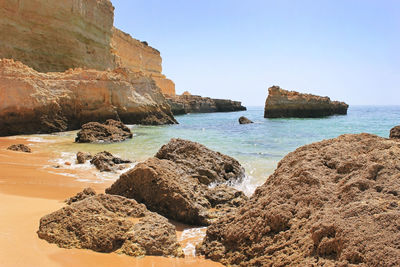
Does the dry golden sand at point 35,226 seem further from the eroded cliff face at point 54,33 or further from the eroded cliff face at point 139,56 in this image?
the eroded cliff face at point 139,56

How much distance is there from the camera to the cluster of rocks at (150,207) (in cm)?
266

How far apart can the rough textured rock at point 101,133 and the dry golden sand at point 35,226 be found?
572 centimetres

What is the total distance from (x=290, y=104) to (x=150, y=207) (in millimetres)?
32762

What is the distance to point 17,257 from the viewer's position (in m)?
2.31

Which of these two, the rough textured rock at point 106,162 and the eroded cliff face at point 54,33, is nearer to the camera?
the rough textured rock at point 106,162

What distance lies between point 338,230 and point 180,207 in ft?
6.54

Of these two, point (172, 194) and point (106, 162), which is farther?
point (106, 162)

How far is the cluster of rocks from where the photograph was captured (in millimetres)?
2660

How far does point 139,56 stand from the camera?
45.2 m

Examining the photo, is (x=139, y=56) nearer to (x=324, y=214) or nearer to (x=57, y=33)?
(x=57, y=33)

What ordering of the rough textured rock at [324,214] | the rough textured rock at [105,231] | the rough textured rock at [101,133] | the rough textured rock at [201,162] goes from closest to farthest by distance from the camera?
1. the rough textured rock at [324,214]
2. the rough textured rock at [105,231]
3. the rough textured rock at [201,162]
4. the rough textured rock at [101,133]

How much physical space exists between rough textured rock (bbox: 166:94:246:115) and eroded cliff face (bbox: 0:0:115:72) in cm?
1876

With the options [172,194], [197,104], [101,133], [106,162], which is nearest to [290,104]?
[197,104]

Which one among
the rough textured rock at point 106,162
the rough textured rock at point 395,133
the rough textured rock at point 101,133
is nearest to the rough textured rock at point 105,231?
the rough textured rock at point 395,133
